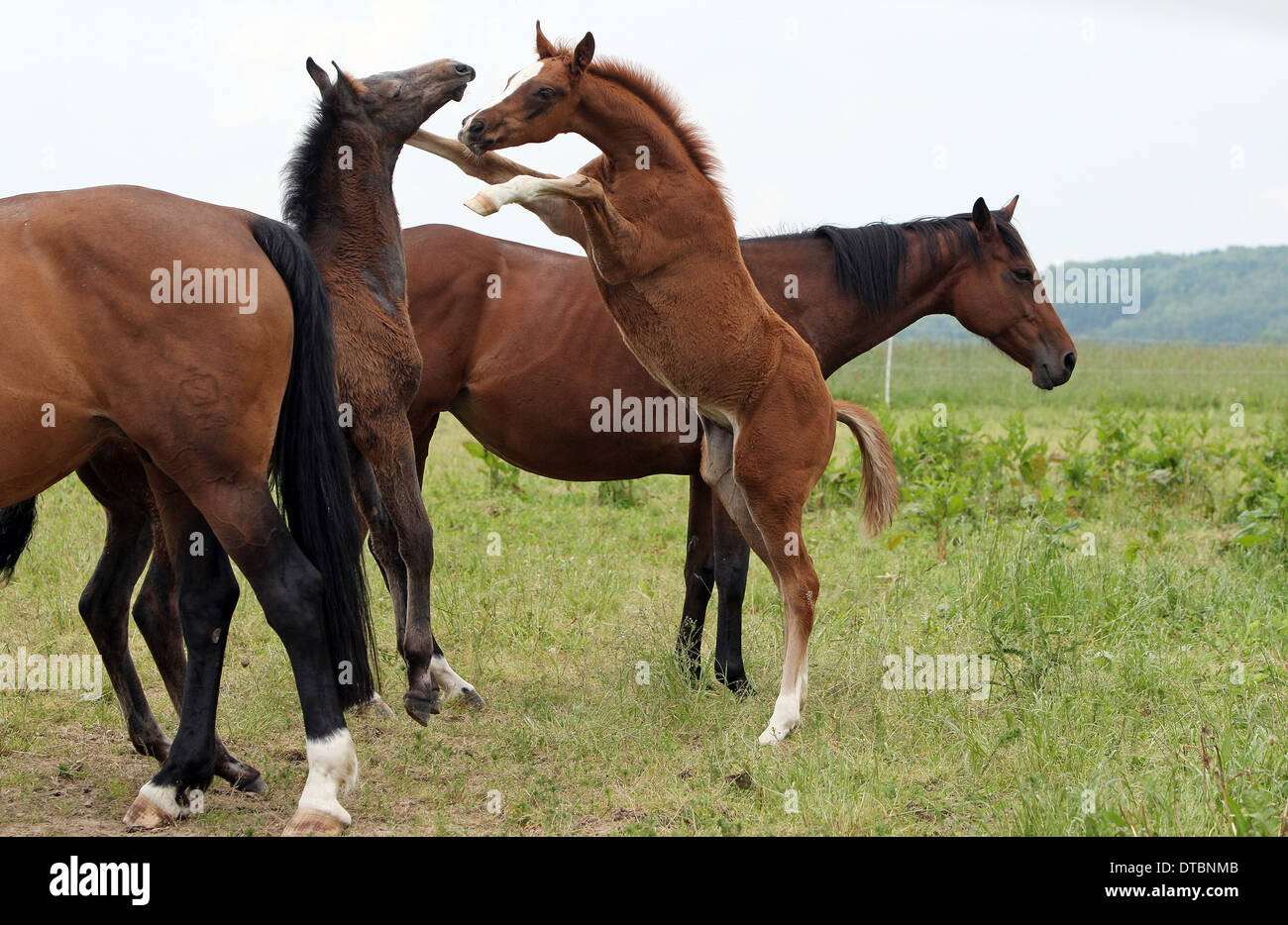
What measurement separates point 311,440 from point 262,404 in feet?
1.07

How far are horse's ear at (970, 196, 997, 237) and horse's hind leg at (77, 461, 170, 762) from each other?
450 centimetres

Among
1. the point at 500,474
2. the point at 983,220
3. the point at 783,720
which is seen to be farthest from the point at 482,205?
the point at 500,474

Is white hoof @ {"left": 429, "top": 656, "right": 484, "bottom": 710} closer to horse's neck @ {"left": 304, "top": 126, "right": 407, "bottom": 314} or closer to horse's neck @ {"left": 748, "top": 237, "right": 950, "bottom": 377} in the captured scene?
horse's neck @ {"left": 304, "top": 126, "right": 407, "bottom": 314}

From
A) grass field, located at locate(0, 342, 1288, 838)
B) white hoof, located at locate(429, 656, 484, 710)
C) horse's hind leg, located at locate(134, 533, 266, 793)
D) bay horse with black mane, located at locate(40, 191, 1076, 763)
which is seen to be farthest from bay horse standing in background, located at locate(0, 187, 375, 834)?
bay horse with black mane, located at locate(40, 191, 1076, 763)

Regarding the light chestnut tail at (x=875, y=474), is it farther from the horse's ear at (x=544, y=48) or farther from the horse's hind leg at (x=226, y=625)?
the horse's hind leg at (x=226, y=625)

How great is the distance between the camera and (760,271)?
5910 millimetres

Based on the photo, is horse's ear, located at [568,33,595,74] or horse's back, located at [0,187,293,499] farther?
horse's ear, located at [568,33,595,74]

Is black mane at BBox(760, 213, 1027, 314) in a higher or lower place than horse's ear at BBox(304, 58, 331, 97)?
lower

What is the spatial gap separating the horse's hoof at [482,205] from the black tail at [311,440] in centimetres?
67

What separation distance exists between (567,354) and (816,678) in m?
2.17

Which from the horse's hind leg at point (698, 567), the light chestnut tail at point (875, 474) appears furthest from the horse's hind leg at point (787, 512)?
the horse's hind leg at point (698, 567)

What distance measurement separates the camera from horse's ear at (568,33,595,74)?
4.30 metres

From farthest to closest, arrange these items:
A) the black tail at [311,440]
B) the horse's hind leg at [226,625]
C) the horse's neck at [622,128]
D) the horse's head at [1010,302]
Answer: the horse's head at [1010,302] → the horse's neck at [622,128] → the black tail at [311,440] → the horse's hind leg at [226,625]

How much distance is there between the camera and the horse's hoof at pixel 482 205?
3906 mm
